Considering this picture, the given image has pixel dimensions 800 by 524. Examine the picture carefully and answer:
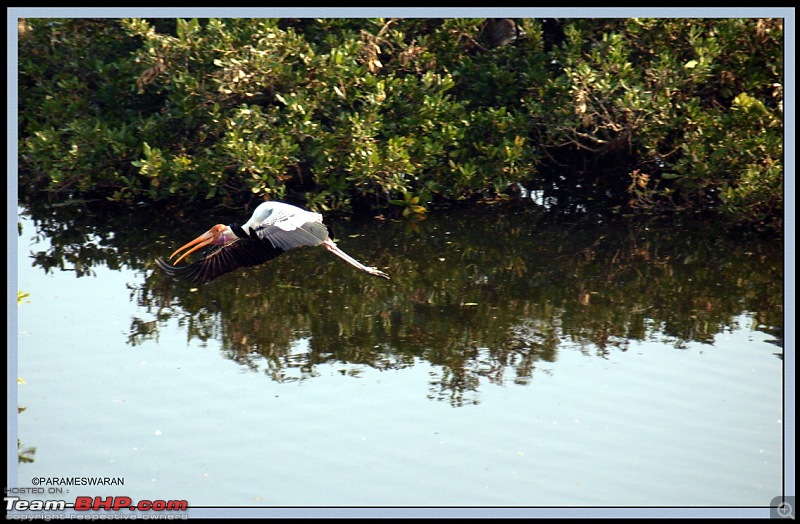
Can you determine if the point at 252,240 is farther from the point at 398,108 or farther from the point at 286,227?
the point at 398,108

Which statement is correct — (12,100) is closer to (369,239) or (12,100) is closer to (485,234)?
(369,239)

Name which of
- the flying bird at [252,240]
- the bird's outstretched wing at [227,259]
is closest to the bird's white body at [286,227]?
Result: the flying bird at [252,240]

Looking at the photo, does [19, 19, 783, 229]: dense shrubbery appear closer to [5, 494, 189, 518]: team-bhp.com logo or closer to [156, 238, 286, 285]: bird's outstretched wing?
[156, 238, 286, 285]: bird's outstretched wing

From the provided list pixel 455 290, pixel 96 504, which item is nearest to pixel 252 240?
pixel 96 504

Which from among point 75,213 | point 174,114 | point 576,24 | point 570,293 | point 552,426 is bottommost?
point 552,426

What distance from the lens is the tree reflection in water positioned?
1176 cm

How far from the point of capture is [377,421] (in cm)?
1003

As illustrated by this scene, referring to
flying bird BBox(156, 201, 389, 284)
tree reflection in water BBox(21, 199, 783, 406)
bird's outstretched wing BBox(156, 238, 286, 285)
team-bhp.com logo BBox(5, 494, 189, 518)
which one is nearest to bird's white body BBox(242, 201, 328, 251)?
flying bird BBox(156, 201, 389, 284)

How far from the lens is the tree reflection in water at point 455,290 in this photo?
11.8m

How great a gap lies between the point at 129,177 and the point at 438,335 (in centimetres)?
676

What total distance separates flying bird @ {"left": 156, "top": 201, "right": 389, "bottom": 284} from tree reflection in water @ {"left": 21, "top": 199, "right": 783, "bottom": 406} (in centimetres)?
142

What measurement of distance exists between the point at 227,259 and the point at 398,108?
6.18 m

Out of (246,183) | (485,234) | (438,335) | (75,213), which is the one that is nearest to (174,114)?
(246,183)

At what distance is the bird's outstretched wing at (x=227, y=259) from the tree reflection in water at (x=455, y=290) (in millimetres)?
1383
